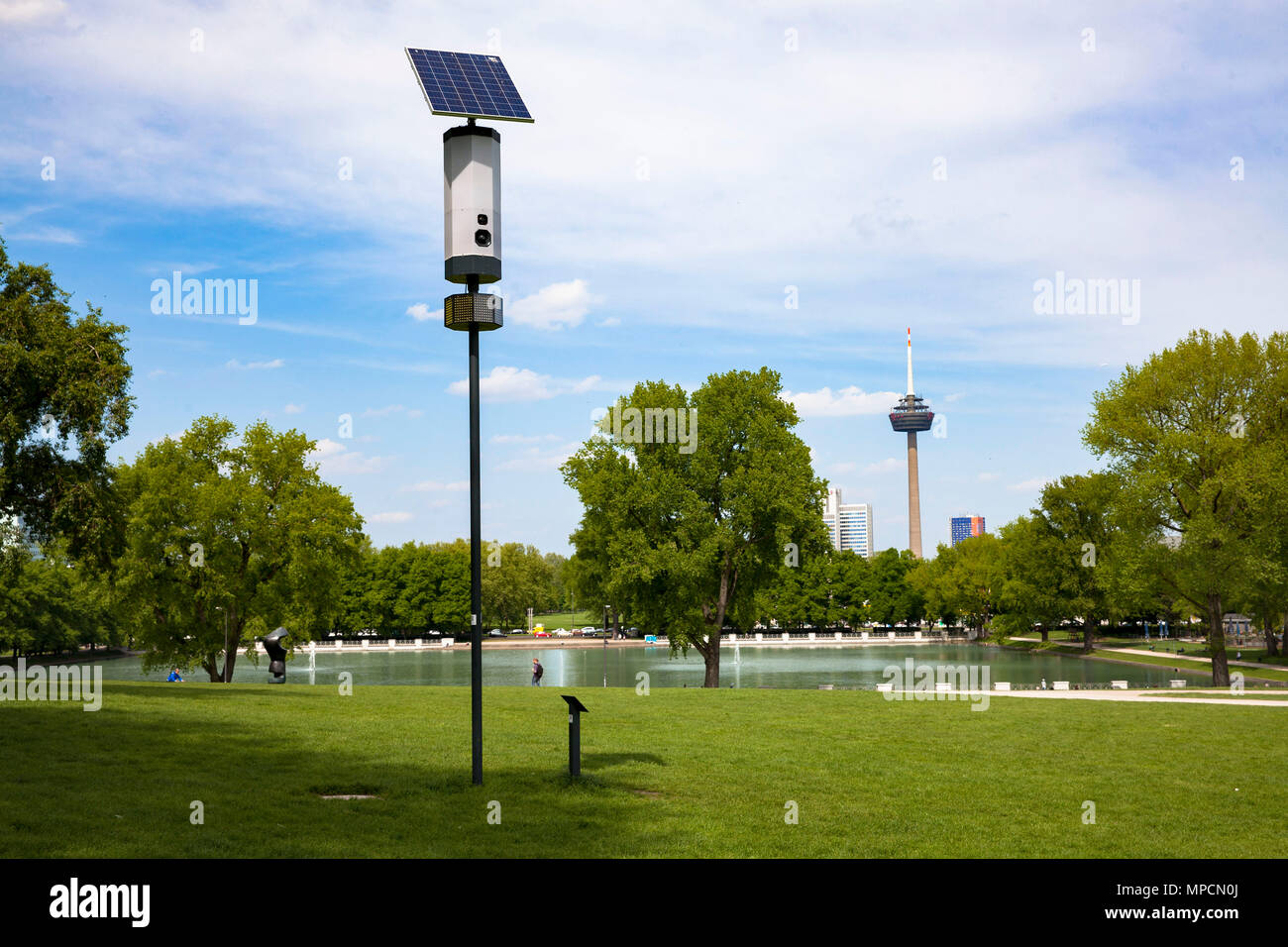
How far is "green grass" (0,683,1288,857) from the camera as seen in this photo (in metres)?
11.2

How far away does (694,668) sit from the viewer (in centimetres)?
8362

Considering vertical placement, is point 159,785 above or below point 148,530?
below

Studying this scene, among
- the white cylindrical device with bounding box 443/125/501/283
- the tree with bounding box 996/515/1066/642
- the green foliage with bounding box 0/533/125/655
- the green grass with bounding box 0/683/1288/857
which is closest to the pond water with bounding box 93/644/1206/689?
the tree with bounding box 996/515/1066/642

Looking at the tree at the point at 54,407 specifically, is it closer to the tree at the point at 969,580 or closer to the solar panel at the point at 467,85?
the solar panel at the point at 467,85

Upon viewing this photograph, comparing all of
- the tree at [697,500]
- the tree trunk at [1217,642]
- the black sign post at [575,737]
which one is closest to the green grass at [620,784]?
the black sign post at [575,737]

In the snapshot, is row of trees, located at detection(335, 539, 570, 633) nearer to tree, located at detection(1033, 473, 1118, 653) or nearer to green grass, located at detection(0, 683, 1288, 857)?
tree, located at detection(1033, 473, 1118, 653)

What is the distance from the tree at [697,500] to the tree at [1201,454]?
1466 cm

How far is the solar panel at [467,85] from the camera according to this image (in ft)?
47.8

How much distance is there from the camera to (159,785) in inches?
519

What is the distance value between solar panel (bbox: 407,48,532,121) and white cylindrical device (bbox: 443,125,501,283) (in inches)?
11.6
